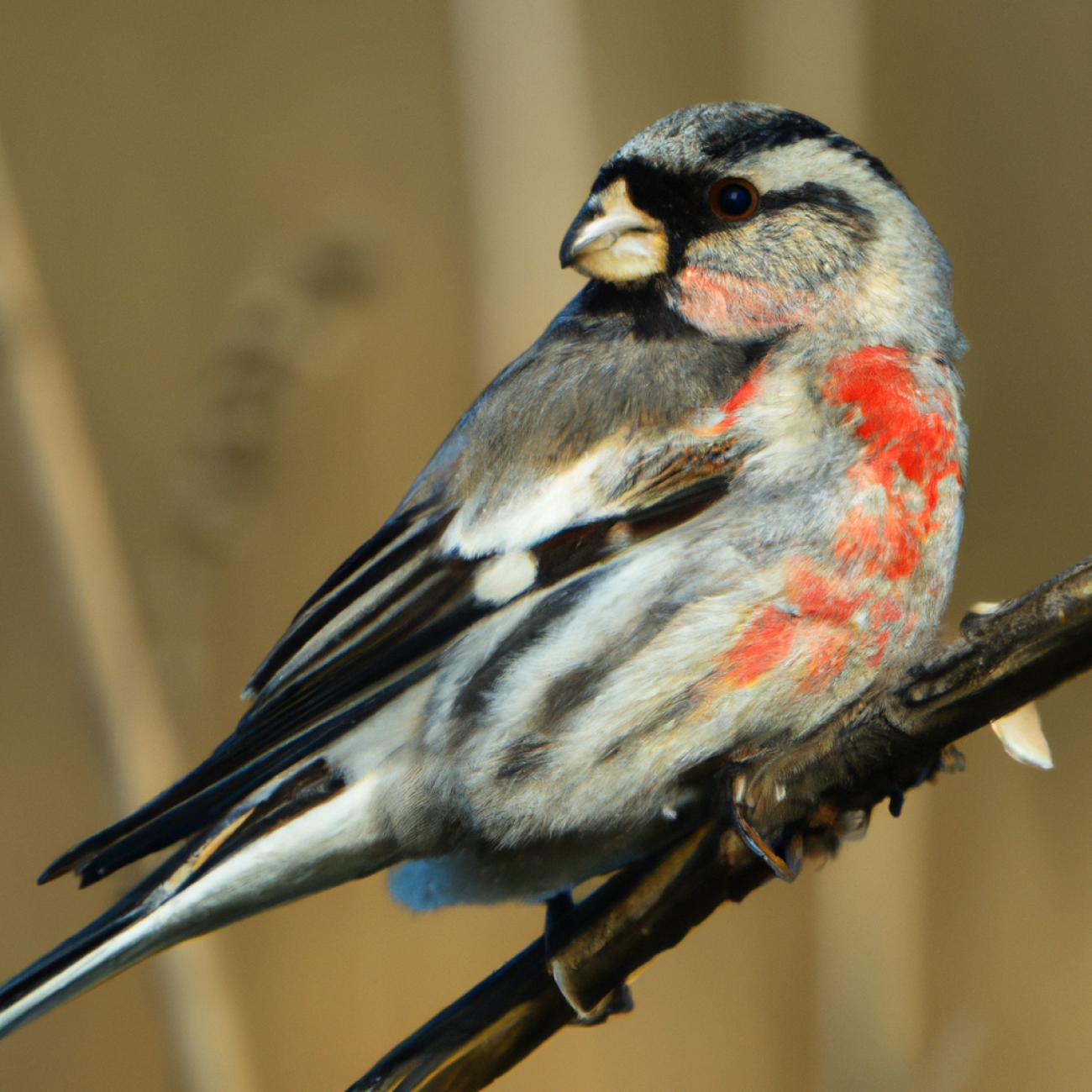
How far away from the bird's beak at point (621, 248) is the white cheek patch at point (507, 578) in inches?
16.4

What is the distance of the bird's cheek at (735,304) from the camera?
1.44 m

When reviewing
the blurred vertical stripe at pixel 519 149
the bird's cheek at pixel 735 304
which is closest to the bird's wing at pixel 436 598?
the bird's cheek at pixel 735 304

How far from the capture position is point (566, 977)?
113cm

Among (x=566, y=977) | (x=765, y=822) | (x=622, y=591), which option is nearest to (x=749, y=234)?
(x=622, y=591)

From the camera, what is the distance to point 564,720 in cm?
126

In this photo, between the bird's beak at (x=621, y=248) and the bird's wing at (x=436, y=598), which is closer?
the bird's wing at (x=436, y=598)

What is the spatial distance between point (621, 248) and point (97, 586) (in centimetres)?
86

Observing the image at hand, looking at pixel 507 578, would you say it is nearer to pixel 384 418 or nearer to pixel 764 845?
pixel 764 845

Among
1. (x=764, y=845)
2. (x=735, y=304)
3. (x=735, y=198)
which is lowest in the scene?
(x=764, y=845)

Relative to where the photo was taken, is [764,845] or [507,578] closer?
[764,845]

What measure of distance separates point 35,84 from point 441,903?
2.31m

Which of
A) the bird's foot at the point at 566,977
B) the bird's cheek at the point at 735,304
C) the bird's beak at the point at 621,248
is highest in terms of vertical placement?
the bird's beak at the point at 621,248

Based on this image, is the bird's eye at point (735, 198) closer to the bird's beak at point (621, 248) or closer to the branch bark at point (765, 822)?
the bird's beak at point (621, 248)

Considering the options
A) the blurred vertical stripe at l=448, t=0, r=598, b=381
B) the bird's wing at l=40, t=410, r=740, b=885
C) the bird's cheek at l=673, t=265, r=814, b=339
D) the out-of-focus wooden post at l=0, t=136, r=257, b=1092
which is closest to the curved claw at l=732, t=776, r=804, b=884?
the bird's wing at l=40, t=410, r=740, b=885
